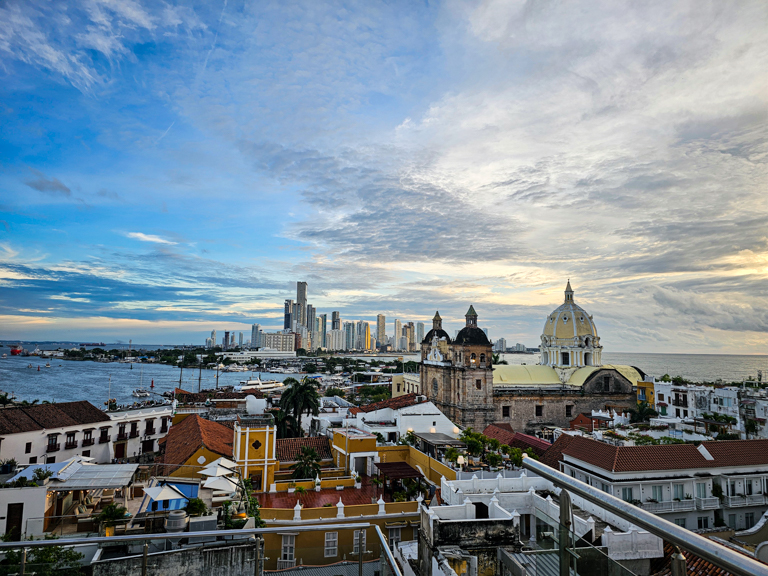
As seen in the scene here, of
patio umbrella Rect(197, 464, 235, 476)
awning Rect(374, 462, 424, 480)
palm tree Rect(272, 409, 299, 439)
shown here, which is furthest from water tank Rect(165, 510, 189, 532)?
palm tree Rect(272, 409, 299, 439)

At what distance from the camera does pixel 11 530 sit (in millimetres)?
12414

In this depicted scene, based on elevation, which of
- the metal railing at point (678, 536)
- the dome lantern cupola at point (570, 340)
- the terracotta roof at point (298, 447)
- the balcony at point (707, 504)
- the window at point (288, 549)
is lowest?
the window at point (288, 549)

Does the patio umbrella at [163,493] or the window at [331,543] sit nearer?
the patio umbrella at [163,493]

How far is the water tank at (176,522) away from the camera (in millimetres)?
9961

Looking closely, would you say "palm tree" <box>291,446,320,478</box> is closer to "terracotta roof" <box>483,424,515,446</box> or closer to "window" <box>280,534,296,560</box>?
"window" <box>280,534,296,560</box>

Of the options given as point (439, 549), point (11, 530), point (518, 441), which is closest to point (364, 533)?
point (439, 549)

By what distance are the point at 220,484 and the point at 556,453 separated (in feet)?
54.8

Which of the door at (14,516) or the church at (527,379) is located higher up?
the church at (527,379)

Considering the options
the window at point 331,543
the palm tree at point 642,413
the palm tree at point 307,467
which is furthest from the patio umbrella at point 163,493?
the palm tree at point 642,413

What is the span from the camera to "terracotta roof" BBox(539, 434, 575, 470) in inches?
932

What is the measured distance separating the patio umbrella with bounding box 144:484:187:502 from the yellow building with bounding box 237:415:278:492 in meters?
8.10

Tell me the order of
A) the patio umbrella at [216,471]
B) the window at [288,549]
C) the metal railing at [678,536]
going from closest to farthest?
the metal railing at [678,536] < the window at [288,549] < the patio umbrella at [216,471]

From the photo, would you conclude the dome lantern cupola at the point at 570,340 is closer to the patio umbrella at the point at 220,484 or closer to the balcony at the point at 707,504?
the balcony at the point at 707,504

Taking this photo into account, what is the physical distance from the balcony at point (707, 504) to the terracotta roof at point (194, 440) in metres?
A: 20.3
